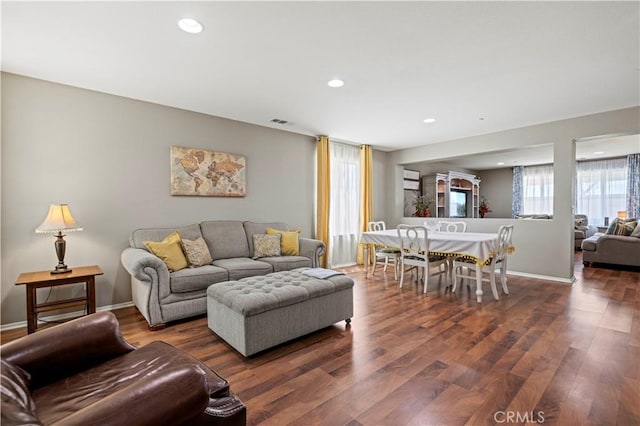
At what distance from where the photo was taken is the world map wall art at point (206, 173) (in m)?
3.93

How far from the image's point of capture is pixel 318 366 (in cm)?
222

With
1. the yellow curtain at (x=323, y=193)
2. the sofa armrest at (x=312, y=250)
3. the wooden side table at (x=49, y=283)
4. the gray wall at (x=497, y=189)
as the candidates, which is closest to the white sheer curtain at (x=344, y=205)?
the yellow curtain at (x=323, y=193)

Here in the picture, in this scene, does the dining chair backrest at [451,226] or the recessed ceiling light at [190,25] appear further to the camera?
the dining chair backrest at [451,226]

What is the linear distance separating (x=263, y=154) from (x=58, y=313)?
3.14 m

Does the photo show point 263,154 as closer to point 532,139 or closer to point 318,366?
point 318,366

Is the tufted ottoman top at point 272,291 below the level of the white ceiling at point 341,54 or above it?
below

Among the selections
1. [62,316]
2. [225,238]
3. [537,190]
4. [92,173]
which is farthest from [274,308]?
[537,190]

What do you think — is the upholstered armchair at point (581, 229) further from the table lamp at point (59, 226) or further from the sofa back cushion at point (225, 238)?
the table lamp at point (59, 226)

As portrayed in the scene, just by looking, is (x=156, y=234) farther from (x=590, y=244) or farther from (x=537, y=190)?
(x=537, y=190)

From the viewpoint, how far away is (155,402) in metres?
0.91

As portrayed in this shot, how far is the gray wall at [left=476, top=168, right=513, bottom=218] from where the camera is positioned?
31.2ft

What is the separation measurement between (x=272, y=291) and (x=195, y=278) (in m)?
1.07

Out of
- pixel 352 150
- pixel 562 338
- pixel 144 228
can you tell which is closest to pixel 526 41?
pixel 562 338

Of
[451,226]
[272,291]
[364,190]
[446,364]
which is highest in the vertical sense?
[364,190]
